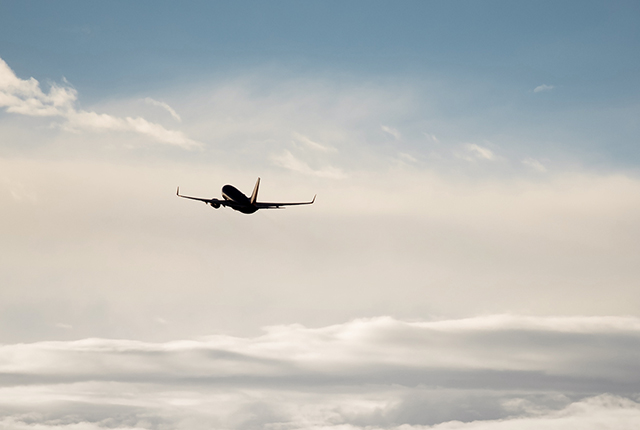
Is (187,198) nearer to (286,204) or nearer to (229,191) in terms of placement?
(229,191)

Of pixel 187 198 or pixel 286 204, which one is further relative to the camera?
pixel 187 198

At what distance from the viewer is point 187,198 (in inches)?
7411

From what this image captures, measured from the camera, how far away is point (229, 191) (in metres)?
194

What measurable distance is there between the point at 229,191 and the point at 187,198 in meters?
16.1

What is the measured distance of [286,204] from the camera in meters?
176

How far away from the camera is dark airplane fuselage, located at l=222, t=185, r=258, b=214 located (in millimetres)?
187750

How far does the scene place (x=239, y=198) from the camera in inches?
7530

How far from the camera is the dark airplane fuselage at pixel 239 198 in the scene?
18775 cm

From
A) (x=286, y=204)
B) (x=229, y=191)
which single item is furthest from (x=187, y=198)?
(x=286, y=204)

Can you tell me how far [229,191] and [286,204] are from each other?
1179 inches

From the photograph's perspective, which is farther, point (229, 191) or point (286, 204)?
point (229, 191)
